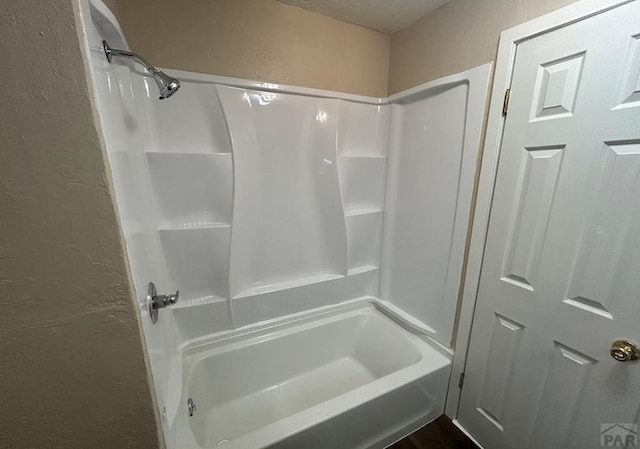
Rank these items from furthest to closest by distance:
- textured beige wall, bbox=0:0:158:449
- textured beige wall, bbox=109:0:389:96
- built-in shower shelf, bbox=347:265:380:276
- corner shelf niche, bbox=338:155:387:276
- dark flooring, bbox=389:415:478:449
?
built-in shower shelf, bbox=347:265:380:276
corner shelf niche, bbox=338:155:387:276
dark flooring, bbox=389:415:478:449
textured beige wall, bbox=109:0:389:96
textured beige wall, bbox=0:0:158:449

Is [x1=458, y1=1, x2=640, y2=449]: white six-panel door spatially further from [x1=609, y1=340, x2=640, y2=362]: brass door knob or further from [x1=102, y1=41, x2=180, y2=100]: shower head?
[x1=102, y1=41, x2=180, y2=100]: shower head

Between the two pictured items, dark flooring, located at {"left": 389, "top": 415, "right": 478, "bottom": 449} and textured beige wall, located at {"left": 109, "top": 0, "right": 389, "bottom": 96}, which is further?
dark flooring, located at {"left": 389, "top": 415, "right": 478, "bottom": 449}

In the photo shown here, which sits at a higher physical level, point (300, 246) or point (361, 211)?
point (361, 211)

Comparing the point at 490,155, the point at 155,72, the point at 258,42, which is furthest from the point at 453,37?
the point at 155,72

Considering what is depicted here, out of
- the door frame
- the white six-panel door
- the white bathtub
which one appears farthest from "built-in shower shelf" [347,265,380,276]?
the white six-panel door

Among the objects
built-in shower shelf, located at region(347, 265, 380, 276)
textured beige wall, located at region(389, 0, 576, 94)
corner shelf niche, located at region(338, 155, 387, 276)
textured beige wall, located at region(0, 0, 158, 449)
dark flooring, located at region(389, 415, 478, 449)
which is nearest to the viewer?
textured beige wall, located at region(0, 0, 158, 449)

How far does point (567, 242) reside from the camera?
90 cm

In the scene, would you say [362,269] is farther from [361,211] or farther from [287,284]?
[287,284]

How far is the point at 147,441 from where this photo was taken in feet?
1.85

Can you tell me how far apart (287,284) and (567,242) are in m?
1.35

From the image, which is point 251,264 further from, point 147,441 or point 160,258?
point 147,441
